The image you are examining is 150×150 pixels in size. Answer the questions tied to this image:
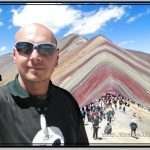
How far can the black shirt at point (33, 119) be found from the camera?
388 cm

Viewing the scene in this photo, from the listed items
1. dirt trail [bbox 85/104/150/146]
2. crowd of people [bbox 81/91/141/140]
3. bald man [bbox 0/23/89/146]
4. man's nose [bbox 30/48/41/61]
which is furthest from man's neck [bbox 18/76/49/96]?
dirt trail [bbox 85/104/150/146]

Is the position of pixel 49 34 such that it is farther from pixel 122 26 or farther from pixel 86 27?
pixel 122 26

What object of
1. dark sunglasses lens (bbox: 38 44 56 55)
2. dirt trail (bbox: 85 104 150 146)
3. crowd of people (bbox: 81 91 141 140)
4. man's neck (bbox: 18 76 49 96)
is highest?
dark sunglasses lens (bbox: 38 44 56 55)

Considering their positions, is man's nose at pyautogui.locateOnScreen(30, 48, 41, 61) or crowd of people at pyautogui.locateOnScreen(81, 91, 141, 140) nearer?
man's nose at pyautogui.locateOnScreen(30, 48, 41, 61)

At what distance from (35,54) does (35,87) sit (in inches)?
13.6

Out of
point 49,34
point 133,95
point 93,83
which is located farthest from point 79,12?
point 133,95

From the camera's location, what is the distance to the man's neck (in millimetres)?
3990

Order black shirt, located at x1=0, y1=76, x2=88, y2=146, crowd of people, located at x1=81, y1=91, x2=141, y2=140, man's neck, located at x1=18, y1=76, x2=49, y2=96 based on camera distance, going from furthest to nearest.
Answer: crowd of people, located at x1=81, y1=91, x2=141, y2=140 → man's neck, located at x1=18, y1=76, x2=49, y2=96 → black shirt, located at x1=0, y1=76, x2=88, y2=146

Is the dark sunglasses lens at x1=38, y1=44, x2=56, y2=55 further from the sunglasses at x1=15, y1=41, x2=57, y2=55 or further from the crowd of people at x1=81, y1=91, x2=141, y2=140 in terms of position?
the crowd of people at x1=81, y1=91, x2=141, y2=140

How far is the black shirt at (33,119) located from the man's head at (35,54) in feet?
0.57

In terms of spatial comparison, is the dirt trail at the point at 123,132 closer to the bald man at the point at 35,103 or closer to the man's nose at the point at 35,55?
the bald man at the point at 35,103

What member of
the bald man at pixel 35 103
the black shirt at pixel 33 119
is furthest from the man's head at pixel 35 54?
the black shirt at pixel 33 119

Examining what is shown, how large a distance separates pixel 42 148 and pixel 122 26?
1.65m

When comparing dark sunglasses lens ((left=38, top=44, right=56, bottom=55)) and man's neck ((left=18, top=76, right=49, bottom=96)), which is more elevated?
dark sunglasses lens ((left=38, top=44, right=56, bottom=55))
